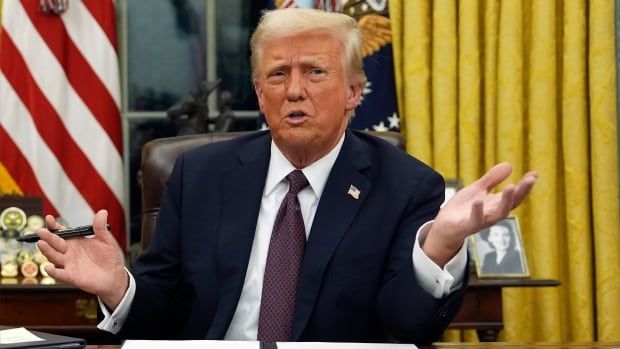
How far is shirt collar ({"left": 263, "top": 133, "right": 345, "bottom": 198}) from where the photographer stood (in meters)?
2.45

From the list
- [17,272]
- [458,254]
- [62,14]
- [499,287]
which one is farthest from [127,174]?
[458,254]

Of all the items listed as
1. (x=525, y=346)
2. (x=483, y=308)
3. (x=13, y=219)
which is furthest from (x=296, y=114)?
(x=13, y=219)

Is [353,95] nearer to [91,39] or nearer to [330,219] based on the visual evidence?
[330,219]

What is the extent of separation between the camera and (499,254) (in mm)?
3533

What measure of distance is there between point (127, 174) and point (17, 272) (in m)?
1.15

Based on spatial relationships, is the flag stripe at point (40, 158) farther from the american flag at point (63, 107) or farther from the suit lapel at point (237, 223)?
the suit lapel at point (237, 223)

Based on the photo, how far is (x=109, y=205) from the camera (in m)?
4.33

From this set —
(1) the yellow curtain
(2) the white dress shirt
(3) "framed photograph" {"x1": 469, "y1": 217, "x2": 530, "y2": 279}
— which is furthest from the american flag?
(2) the white dress shirt

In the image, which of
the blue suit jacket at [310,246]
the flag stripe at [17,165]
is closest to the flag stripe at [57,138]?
the flag stripe at [17,165]

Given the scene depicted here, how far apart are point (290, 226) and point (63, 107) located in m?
2.21

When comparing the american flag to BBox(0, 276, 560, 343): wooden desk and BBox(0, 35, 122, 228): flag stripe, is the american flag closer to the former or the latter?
BBox(0, 35, 122, 228): flag stripe

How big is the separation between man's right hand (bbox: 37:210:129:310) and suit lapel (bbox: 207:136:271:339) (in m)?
0.26

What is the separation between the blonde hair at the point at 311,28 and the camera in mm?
2395

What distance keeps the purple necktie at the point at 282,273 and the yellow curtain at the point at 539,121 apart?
70.3 inches
